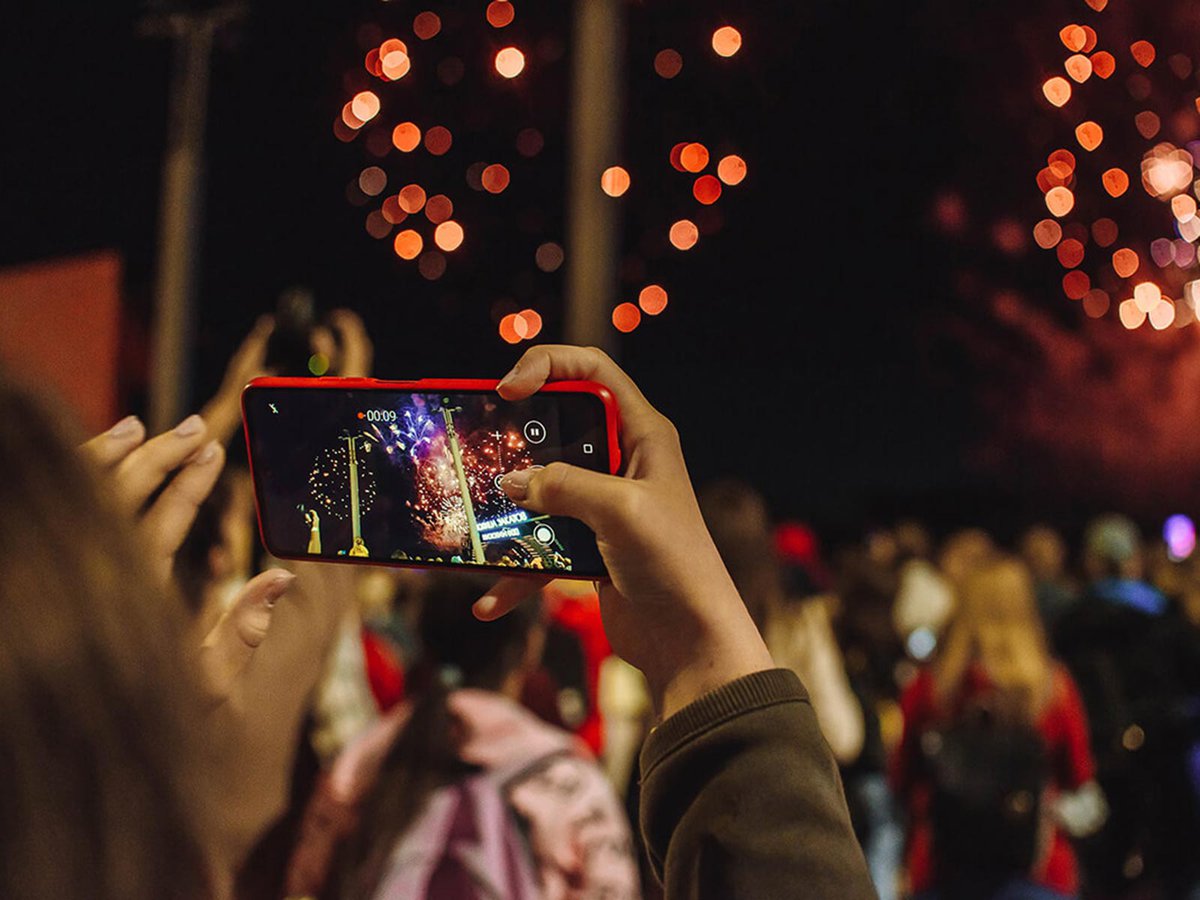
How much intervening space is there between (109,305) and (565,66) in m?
6.60

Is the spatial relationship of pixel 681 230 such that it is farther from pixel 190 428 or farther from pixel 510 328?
pixel 190 428

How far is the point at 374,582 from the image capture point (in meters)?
9.99

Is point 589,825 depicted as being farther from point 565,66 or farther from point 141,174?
point 141,174

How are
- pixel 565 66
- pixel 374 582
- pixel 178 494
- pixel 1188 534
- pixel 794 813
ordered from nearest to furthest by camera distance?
pixel 794 813, pixel 178 494, pixel 565 66, pixel 374 582, pixel 1188 534

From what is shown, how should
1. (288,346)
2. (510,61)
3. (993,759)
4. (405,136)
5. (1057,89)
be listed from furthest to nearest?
(1057,89), (405,136), (510,61), (993,759), (288,346)

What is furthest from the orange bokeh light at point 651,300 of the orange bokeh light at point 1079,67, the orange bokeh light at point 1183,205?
the orange bokeh light at point 1183,205

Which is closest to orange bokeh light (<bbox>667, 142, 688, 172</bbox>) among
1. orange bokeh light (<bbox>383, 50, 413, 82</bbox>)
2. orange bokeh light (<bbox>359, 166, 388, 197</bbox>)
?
orange bokeh light (<bbox>383, 50, 413, 82</bbox>)

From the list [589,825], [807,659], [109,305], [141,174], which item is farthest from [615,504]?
[141,174]

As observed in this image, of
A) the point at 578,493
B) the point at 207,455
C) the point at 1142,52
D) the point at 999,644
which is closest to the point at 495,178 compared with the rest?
the point at 999,644

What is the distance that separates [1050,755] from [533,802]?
9.86 feet

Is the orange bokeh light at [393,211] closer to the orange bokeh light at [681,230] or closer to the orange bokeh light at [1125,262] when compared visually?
the orange bokeh light at [681,230]

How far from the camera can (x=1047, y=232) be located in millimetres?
29828

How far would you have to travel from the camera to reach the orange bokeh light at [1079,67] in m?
13.6

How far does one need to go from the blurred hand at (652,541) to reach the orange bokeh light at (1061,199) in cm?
2277
